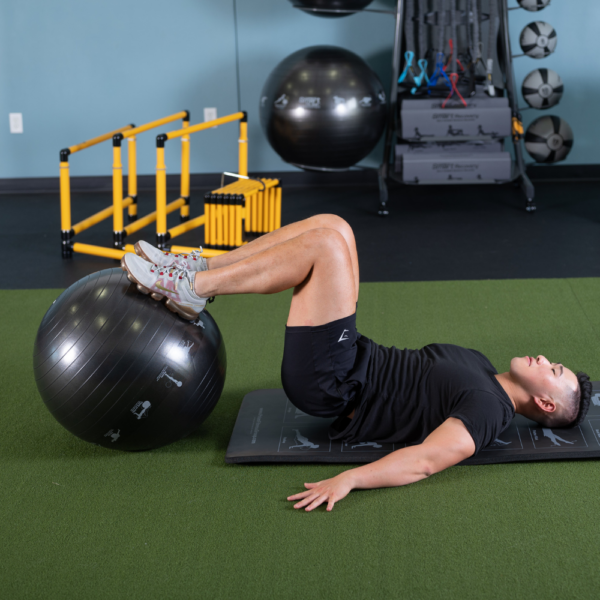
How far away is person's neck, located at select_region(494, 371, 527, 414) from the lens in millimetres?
2096

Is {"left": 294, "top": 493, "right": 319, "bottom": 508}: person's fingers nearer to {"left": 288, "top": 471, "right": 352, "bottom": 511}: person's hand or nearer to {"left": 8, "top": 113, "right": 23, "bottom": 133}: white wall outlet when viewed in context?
{"left": 288, "top": 471, "right": 352, "bottom": 511}: person's hand

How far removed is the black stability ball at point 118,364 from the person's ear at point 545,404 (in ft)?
3.31

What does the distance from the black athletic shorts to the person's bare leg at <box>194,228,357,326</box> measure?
0.04 metres

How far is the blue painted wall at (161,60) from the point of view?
5.48 meters

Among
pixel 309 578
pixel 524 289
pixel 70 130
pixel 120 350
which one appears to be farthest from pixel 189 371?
pixel 70 130

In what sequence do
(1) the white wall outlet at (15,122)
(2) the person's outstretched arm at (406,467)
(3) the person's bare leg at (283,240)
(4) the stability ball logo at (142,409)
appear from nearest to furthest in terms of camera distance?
1. (2) the person's outstretched arm at (406,467)
2. (4) the stability ball logo at (142,409)
3. (3) the person's bare leg at (283,240)
4. (1) the white wall outlet at (15,122)

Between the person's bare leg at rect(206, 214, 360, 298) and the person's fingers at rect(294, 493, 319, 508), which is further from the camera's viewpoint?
the person's bare leg at rect(206, 214, 360, 298)

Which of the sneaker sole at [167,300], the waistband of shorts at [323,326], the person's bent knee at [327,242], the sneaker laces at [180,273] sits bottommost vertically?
the waistband of shorts at [323,326]

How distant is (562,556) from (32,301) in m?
2.81

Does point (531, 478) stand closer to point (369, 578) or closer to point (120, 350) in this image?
point (369, 578)

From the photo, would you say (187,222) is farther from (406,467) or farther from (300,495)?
(406,467)

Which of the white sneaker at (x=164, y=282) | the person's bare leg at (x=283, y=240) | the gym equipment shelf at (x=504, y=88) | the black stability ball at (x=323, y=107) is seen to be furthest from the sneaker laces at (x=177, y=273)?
the gym equipment shelf at (x=504, y=88)

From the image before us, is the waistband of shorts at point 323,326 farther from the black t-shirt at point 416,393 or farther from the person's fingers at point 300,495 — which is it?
the person's fingers at point 300,495

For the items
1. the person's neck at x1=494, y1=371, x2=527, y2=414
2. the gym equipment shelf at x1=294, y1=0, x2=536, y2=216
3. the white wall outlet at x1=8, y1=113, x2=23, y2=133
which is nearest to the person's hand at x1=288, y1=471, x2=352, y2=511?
the person's neck at x1=494, y1=371, x2=527, y2=414
